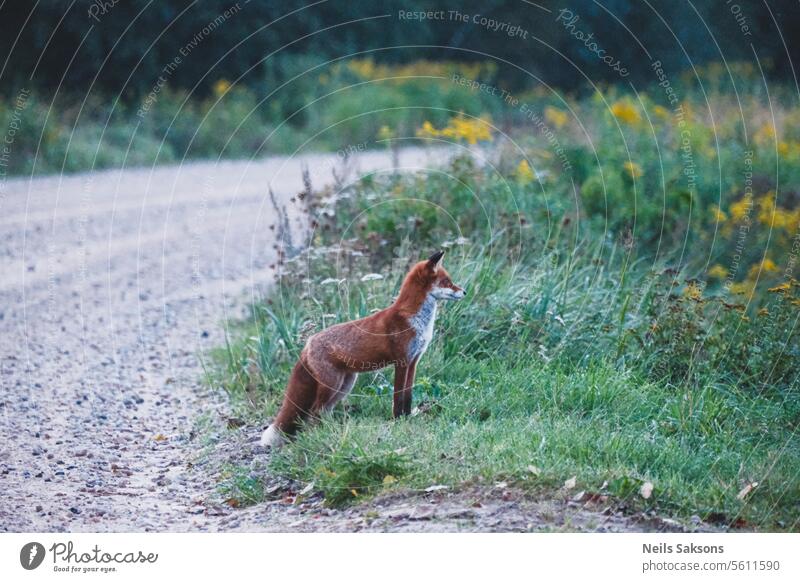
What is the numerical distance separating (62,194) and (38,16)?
385 centimetres

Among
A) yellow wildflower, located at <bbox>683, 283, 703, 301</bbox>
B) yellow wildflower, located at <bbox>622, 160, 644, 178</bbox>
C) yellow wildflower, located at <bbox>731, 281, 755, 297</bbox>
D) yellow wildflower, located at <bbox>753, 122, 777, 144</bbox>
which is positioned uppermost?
yellow wildflower, located at <bbox>753, 122, 777, 144</bbox>

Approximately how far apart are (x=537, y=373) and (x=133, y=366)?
11.0ft

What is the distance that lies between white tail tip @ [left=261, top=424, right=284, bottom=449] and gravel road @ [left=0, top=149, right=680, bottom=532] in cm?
20

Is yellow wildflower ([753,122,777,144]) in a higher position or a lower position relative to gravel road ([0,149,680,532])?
higher

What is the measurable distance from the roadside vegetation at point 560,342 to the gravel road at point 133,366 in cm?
26

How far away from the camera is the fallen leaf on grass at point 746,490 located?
16.0 feet

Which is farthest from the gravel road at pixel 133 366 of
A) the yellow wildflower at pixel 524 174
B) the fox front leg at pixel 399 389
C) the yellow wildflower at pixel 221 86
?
the yellow wildflower at pixel 221 86

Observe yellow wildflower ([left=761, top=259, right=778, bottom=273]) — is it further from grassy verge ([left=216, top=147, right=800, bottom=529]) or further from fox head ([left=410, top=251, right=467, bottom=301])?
fox head ([left=410, top=251, right=467, bottom=301])

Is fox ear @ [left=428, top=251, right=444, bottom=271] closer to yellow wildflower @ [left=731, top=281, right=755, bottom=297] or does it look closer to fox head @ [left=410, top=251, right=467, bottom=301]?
fox head @ [left=410, top=251, right=467, bottom=301]

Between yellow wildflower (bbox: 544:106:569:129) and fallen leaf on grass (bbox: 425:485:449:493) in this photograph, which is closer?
fallen leaf on grass (bbox: 425:485:449:493)

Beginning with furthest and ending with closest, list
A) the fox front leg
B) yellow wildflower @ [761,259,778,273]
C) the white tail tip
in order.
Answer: yellow wildflower @ [761,259,778,273] < the white tail tip < the fox front leg
